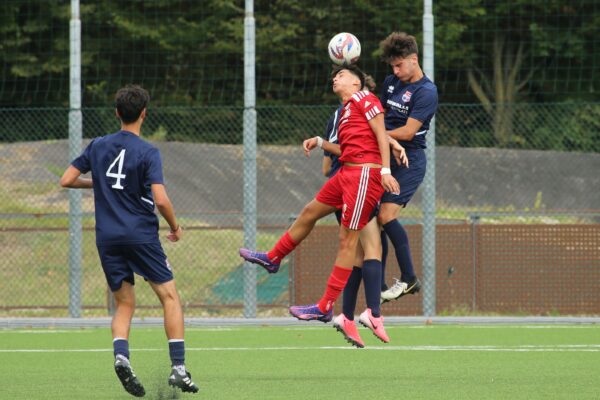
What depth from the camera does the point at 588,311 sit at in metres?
17.0

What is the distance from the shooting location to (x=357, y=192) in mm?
9672

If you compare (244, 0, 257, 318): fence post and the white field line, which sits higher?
(244, 0, 257, 318): fence post

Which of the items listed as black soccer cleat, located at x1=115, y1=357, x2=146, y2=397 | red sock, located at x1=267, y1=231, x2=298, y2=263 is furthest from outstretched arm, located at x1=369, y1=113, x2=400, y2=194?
black soccer cleat, located at x1=115, y1=357, x2=146, y2=397

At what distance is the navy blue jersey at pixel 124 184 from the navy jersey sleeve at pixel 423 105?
7.48 ft

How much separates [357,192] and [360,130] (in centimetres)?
48

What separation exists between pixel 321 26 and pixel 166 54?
375cm

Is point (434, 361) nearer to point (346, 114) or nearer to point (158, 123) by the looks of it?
point (346, 114)

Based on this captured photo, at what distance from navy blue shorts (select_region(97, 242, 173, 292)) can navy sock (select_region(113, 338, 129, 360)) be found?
0.41m

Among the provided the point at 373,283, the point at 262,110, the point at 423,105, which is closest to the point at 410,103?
the point at 423,105

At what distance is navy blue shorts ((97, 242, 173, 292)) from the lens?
28.9 feet

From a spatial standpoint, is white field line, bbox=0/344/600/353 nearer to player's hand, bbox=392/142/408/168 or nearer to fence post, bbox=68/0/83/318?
player's hand, bbox=392/142/408/168

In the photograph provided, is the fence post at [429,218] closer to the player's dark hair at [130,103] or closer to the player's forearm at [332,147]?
the player's forearm at [332,147]

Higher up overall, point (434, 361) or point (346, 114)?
point (346, 114)

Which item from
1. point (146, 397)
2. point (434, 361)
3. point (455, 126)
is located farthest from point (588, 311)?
point (146, 397)
